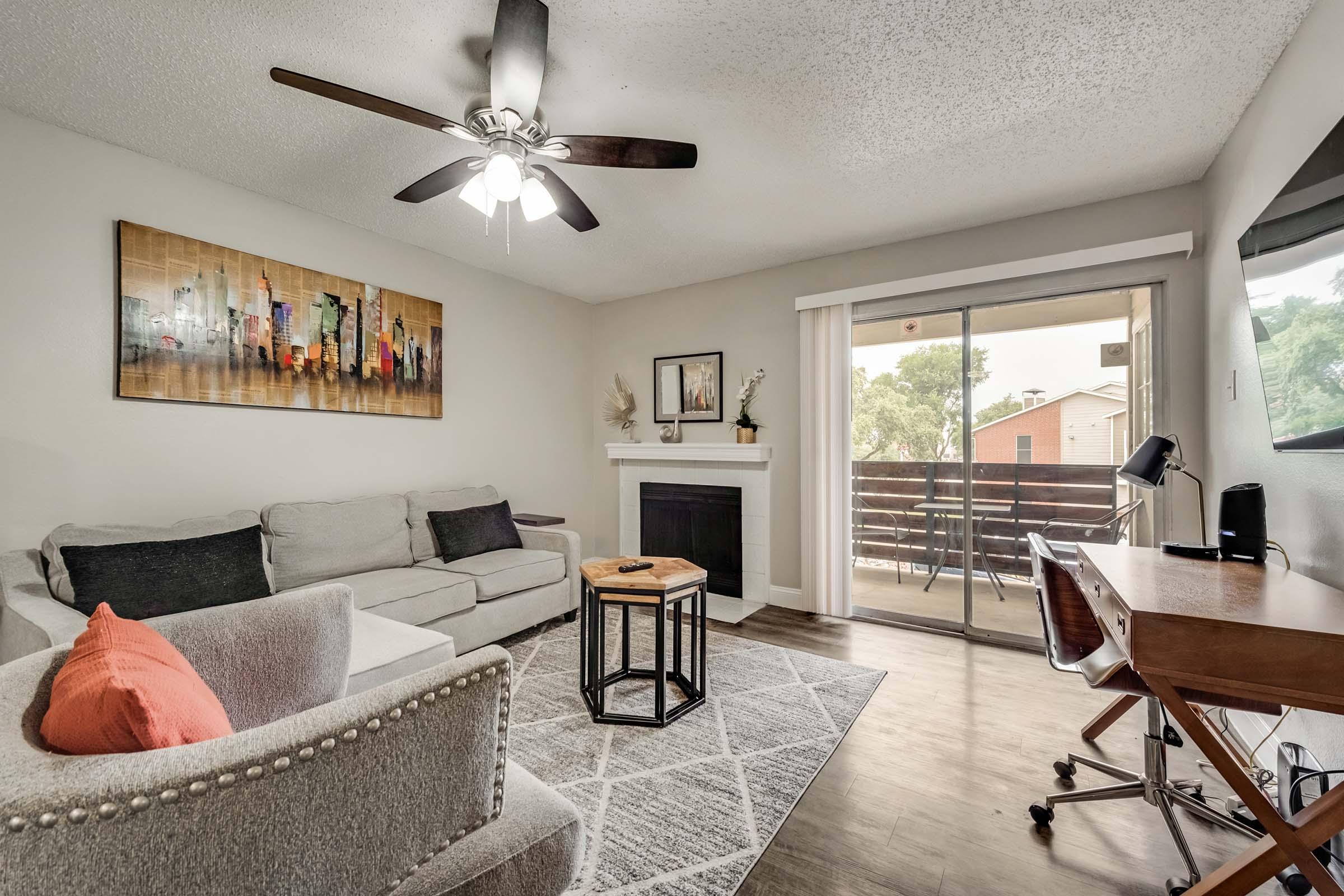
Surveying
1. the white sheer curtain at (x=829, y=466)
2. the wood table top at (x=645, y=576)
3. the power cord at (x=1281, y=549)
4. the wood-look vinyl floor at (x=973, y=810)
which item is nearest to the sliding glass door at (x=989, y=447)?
the white sheer curtain at (x=829, y=466)

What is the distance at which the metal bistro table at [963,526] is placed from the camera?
349 centimetres

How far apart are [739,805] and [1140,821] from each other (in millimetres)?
1272

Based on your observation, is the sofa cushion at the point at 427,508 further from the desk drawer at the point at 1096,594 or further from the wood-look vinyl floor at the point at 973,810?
the desk drawer at the point at 1096,594

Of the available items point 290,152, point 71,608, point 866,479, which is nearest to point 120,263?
point 290,152

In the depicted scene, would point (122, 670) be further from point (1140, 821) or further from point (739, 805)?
point (1140, 821)

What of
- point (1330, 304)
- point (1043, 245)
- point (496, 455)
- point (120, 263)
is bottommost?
point (496, 455)

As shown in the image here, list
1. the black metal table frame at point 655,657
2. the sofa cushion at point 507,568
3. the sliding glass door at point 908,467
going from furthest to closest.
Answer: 1. the sliding glass door at point 908,467
2. the sofa cushion at point 507,568
3. the black metal table frame at point 655,657

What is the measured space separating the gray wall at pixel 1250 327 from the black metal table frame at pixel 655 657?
204 centimetres

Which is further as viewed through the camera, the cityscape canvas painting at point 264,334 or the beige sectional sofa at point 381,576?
the cityscape canvas painting at point 264,334

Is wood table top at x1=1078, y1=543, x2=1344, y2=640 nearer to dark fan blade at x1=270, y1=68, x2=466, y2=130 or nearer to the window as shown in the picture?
the window

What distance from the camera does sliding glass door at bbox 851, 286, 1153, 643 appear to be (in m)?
3.13

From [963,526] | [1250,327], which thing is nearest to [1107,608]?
[1250,327]

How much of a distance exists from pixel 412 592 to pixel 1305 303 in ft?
11.5

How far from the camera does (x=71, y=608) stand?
2.02 meters
